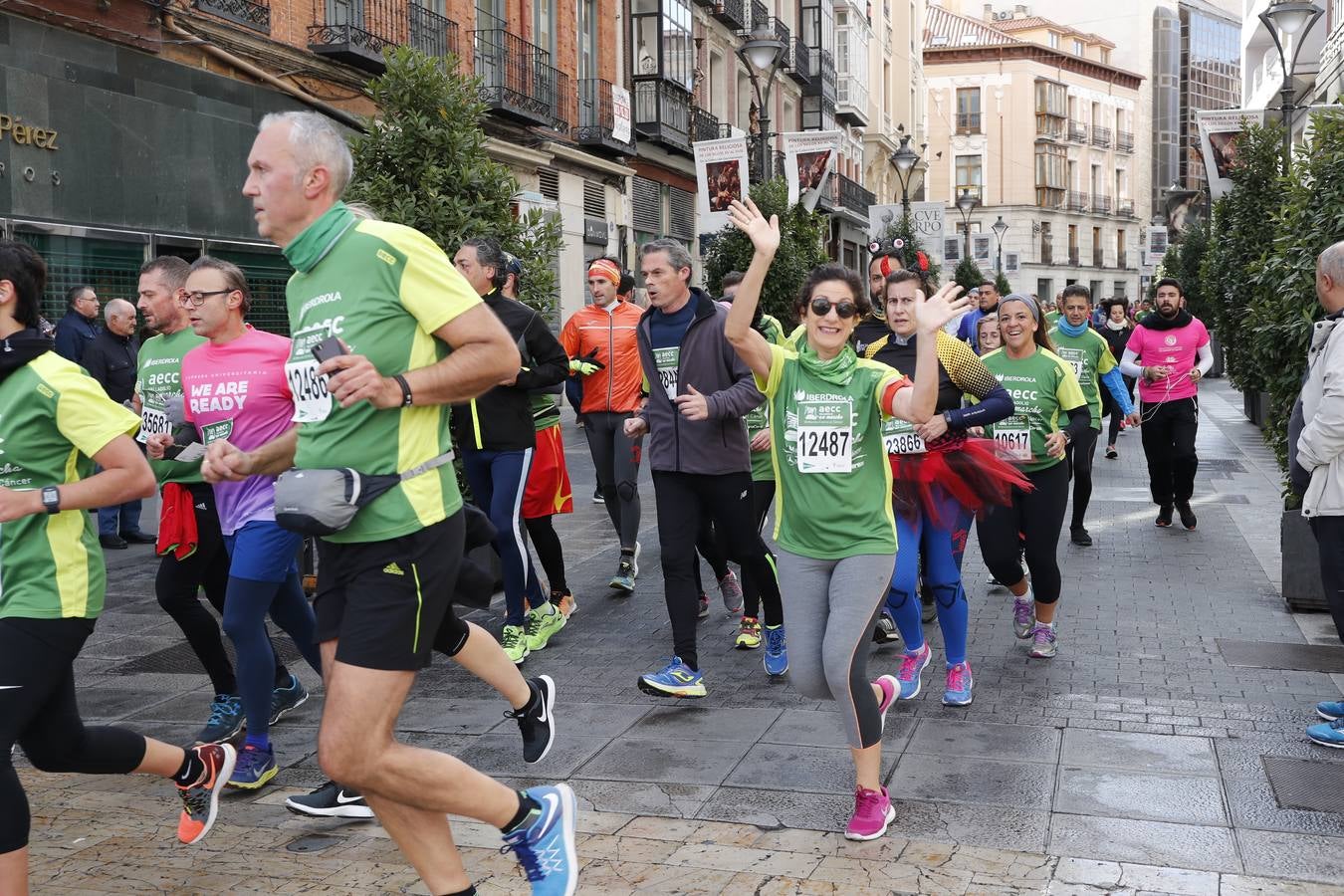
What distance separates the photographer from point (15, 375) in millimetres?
3613

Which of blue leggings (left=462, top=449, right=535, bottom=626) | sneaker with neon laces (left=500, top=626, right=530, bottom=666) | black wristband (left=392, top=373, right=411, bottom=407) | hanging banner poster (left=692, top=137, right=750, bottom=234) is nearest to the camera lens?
black wristband (left=392, top=373, right=411, bottom=407)

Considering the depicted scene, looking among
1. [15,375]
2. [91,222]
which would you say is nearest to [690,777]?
[15,375]

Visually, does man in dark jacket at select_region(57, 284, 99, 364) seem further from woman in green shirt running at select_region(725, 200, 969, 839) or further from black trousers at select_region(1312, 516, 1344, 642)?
black trousers at select_region(1312, 516, 1344, 642)

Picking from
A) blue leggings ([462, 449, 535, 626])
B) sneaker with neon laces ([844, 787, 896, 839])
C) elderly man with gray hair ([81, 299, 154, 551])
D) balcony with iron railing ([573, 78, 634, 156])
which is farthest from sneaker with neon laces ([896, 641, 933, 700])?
balcony with iron railing ([573, 78, 634, 156])

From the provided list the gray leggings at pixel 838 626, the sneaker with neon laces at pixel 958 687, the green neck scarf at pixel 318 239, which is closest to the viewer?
the green neck scarf at pixel 318 239

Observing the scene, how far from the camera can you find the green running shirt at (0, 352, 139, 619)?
3.58 m

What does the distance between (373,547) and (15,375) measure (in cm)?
111

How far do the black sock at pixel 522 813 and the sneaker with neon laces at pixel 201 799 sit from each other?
123 cm

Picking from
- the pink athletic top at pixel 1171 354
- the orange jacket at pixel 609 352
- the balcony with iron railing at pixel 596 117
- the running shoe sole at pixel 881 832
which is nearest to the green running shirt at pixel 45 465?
the running shoe sole at pixel 881 832

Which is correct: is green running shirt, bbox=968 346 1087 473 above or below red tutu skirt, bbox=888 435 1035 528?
above

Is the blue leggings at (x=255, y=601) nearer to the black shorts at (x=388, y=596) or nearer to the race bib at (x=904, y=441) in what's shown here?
the black shorts at (x=388, y=596)

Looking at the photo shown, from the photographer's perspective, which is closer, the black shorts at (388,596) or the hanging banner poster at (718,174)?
the black shorts at (388,596)

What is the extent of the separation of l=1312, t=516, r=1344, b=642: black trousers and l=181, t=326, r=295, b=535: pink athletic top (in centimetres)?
387

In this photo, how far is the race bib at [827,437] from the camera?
4.60 meters
